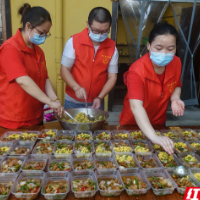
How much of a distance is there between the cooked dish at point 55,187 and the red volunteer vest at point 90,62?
165 centimetres

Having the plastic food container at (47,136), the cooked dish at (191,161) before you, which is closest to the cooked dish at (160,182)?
the cooked dish at (191,161)

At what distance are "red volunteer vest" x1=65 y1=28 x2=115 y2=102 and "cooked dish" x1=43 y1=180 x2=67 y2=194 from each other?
1.65 m

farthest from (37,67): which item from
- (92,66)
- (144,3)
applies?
(144,3)

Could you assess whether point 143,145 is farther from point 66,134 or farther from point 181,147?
point 66,134

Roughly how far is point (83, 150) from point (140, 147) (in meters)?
0.57

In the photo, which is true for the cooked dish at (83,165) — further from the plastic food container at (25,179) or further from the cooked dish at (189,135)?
the cooked dish at (189,135)

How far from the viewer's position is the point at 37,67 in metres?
2.44

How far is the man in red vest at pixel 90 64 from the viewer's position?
279cm

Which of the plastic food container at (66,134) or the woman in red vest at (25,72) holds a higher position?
the woman in red vest at (25,72)

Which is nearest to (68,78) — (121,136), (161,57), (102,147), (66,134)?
(66,134)

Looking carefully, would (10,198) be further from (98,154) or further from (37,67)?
(37,67)

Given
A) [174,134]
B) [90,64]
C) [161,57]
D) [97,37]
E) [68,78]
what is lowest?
[174,134]

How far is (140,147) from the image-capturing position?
2.03m

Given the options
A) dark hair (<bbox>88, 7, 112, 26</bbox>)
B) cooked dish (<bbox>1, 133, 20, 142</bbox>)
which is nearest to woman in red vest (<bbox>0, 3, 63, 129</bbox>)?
cooked dish (<bbox>1, 133, 20, 142</bbox>)
